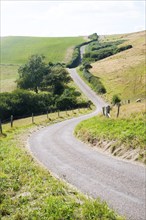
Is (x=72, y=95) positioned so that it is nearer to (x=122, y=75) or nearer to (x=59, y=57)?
(x=122, y=75)

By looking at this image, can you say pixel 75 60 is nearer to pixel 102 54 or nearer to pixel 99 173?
pixel 102 54

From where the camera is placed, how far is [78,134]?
112 feet

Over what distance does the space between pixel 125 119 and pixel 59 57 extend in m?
130

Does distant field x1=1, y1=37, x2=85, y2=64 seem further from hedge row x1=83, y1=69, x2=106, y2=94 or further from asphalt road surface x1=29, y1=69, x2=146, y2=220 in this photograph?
asphalt road surface x1=29, y1=69, x2=146, y2=220

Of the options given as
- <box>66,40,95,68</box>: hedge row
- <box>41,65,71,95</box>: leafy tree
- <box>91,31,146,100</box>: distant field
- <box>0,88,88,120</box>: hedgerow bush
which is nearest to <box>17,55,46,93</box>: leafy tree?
<box>41,65,71,95</box>: leafy tree

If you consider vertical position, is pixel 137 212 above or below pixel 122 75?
below

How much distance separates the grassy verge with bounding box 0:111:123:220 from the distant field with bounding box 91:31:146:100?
66866 millimetres

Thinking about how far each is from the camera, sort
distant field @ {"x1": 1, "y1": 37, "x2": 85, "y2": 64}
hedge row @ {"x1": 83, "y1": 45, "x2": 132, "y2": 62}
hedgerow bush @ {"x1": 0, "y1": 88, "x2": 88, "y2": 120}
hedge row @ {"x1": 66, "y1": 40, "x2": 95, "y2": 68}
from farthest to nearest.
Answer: distant field @ {"x1": 1, "y1": 37, "x2": 85, "y2": 64} → hedge row @ {"x1": 66, "y1": 40, "x2": 95, "y2": 68} → hedge row @ {"x1": 83, "y1": 45, "x2": 132, "y2": 62} → hedgerow bush @ {"x1": 0, "y1": 88, "x2": 88, "y2": 120}

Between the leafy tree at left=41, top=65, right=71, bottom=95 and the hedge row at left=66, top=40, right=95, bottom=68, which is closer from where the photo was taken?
the leafy tree at left=41, top=65, right=71, bottom=95

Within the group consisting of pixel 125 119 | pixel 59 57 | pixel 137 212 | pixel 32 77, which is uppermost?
pixel 59 57

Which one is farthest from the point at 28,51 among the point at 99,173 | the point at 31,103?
the point at 99,173

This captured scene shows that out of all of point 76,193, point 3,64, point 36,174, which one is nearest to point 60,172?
point 36,174

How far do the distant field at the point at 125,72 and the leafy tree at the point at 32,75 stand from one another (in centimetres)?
1941

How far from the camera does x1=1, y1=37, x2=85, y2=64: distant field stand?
158 metres
